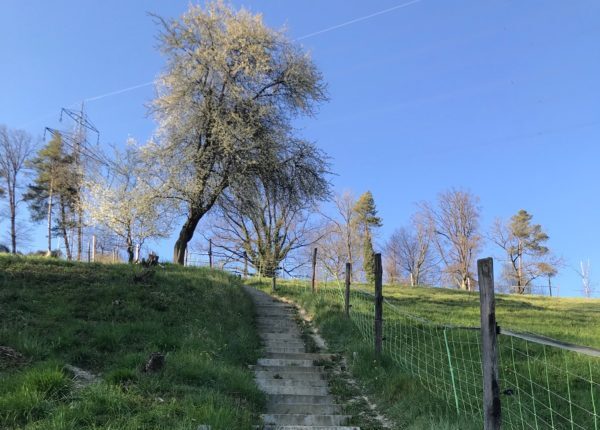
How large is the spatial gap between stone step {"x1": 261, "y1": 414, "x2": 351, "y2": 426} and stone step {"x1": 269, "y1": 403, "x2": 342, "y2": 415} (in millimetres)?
401

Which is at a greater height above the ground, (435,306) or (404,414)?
(435,306)

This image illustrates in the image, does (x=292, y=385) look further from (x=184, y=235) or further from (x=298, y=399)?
(x=184, y=235)

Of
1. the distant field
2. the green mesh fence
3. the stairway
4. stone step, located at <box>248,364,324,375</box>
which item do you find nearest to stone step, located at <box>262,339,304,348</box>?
the stairway

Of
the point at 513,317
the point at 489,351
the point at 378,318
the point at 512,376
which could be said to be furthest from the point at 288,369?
the point at 513,317

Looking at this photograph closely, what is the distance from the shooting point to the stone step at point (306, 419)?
6.58 m

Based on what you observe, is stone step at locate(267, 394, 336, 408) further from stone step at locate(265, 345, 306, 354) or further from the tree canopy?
the tree canopy

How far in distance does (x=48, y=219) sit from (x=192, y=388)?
41.9 m

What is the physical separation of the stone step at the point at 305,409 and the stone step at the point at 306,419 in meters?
0.40

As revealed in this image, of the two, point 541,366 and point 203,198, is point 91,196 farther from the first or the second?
point 541,366

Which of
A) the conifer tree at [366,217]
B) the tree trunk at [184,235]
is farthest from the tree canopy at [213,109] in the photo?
the conifer tree at [366,217]

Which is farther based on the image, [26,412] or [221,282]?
[221,282]

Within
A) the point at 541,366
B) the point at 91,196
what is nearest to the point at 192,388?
the point at 541,366

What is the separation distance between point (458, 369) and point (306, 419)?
2.14 m

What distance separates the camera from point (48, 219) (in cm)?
4322
